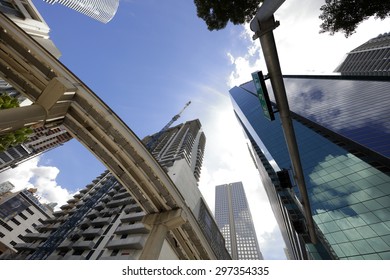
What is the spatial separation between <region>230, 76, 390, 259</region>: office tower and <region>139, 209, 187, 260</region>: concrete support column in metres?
5.95

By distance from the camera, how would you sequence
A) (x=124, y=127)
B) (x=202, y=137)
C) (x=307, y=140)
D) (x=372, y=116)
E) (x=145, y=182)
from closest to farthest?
(x=124, y=127), (x=145, y=182), (x=372, y=116), (x=307, y=140), (x=202, y=137)

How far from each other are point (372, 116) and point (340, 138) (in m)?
9.39

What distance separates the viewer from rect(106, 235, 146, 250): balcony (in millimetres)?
28484

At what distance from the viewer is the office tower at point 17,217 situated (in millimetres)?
56531

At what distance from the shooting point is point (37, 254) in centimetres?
3797

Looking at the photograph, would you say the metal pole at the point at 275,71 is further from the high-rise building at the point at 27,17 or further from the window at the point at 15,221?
the window at the point at 15,221

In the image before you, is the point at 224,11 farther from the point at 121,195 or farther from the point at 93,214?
the point at 93,214

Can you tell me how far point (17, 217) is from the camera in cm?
6425

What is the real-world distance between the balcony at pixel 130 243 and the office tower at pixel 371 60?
436 feet

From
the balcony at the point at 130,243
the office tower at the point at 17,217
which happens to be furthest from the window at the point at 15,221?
the balcony at the point at 130,243

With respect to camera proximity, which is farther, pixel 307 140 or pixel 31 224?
pixel 31 224
